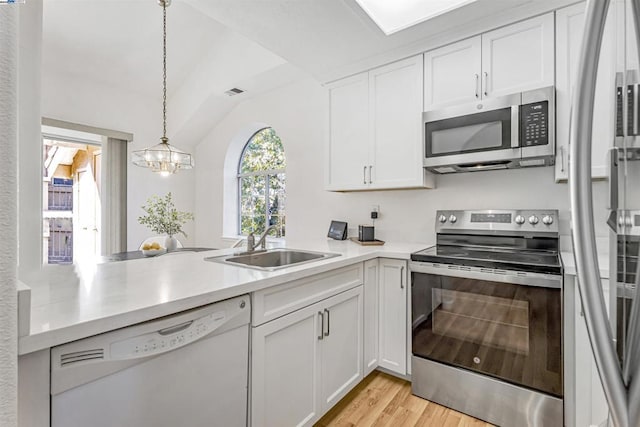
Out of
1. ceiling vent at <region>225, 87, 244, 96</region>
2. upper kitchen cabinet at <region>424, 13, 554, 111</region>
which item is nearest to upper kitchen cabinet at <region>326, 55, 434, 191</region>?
upper kitchen cabinet at <region>424, 13, 554, 111</region>

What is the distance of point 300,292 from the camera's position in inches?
57.4

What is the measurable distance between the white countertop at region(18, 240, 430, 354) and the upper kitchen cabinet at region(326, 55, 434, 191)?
1053mm

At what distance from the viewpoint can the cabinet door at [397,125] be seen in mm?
2250

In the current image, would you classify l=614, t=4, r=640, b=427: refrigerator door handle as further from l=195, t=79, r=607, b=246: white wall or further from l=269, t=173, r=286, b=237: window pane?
l=269, t=173, r=286, b=237: window pane

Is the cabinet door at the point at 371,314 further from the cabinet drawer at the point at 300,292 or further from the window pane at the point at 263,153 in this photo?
the window pane at the point at 263,153

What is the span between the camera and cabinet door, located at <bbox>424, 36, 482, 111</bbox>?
6.61 ft

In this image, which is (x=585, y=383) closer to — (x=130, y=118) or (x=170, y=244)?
(x=170, y=244)

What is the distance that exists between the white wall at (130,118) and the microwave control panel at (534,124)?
13.5 feet

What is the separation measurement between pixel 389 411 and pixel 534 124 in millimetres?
1851

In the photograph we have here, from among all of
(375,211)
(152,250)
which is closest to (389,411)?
(375,211)

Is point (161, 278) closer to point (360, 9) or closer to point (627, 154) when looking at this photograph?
point (627, 154)

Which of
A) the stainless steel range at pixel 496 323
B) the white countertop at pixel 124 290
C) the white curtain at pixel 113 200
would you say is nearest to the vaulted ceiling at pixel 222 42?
the white curtain at pixel 113 200

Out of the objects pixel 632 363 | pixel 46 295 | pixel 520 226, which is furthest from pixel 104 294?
pixel 520 226

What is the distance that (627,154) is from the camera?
1.88ft
